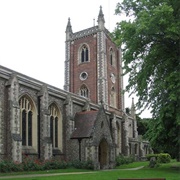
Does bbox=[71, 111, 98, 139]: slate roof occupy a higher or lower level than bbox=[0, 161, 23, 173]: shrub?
higher

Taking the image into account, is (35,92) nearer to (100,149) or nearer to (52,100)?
(52,100)

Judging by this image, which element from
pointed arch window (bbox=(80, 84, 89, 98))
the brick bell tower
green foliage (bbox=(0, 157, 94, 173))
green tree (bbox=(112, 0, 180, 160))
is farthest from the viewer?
pointed arch window (bbox=(80, 84, 89, 98))

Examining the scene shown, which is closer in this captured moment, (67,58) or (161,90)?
(161,90)

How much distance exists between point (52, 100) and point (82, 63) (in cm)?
2081

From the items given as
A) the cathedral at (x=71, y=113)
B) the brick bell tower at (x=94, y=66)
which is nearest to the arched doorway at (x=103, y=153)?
the cathedral at (x=71, y=113)

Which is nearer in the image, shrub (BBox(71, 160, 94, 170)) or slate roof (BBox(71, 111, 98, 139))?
shrub (BBox(71, 160, 94, 170))

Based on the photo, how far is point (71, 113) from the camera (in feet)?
114

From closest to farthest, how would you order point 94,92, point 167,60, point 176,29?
point 176,29
point 167,60
point 94,92

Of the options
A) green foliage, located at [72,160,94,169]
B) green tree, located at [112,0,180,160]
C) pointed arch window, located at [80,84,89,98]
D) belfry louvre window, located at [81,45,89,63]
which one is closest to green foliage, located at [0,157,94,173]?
green foliage, located at [72,160,94,169]

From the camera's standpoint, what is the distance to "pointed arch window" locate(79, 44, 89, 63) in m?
53.1

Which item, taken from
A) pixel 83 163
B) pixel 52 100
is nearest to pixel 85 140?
pixel 83 163

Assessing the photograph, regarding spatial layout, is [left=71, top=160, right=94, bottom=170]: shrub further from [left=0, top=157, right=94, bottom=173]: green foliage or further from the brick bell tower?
the brick bell tower

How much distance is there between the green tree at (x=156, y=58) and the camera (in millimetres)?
20000

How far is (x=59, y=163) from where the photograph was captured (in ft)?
96.8
